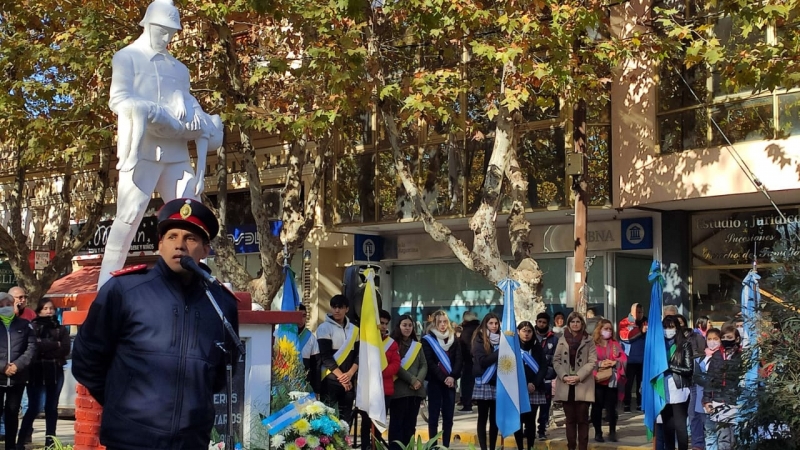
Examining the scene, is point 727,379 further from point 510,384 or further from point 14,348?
point 14,348

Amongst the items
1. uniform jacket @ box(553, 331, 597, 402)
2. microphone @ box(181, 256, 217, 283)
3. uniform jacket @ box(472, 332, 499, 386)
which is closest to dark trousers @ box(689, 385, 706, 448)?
uniform jacket @ box(553, 331, 597, 402)

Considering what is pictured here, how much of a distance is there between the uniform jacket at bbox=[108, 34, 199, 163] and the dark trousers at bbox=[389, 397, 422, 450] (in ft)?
14.2

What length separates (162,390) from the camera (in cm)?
452

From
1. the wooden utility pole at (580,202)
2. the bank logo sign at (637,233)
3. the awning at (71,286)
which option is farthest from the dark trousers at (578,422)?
the awning at (71,286)

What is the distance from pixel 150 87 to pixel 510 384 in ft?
20.6

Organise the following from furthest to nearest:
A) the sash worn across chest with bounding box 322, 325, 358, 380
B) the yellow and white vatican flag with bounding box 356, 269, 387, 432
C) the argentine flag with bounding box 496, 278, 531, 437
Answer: the argentine flag with bounding box 496, 278, 531, 437 < the sash worn across chest with bounding box 322, 325, 358, 380 < the yellow and white vatican flag with bounding box 356, 269, 387, 432

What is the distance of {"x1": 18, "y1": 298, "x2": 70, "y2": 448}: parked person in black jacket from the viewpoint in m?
13.9

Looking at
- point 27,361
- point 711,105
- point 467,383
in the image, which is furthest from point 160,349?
point 711,105

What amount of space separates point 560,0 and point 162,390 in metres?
13.4

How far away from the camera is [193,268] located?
14.6ft

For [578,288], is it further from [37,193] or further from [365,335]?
[37,193]

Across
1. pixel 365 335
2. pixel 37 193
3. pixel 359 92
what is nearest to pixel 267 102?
pixel 359 92

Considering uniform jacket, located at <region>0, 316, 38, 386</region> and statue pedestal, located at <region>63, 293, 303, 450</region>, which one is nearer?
statue pedestal, located at <region>63, 293, 303, 450</region>

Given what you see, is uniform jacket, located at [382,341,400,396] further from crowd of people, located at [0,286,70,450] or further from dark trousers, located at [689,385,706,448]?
crowd of people, located at [0,286,70,450]
